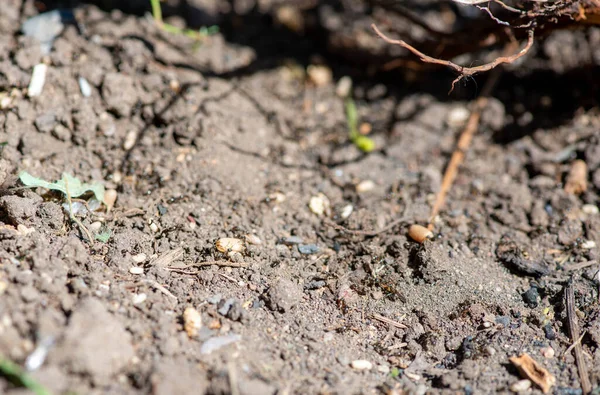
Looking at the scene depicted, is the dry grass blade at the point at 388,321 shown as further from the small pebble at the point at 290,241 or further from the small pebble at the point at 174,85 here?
the small pebble at the point at 174,85

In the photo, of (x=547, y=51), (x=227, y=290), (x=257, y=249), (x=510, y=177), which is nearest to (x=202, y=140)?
(x=257, y=249)

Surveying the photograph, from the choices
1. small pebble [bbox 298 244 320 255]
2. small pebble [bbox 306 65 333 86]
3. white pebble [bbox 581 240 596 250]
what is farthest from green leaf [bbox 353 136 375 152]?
white pebble [bbox 581 240 596 250]

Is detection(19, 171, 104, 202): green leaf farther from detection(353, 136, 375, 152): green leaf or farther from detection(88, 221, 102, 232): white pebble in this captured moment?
detection(353, 136, 375, 152): green leaf

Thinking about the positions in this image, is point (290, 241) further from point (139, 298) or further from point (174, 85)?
point (174, 85)

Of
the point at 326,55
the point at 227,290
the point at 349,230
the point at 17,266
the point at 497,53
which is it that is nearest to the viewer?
the point at 17,266

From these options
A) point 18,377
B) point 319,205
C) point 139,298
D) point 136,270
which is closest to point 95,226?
point 136,270

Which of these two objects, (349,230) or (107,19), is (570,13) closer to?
(349,230)
